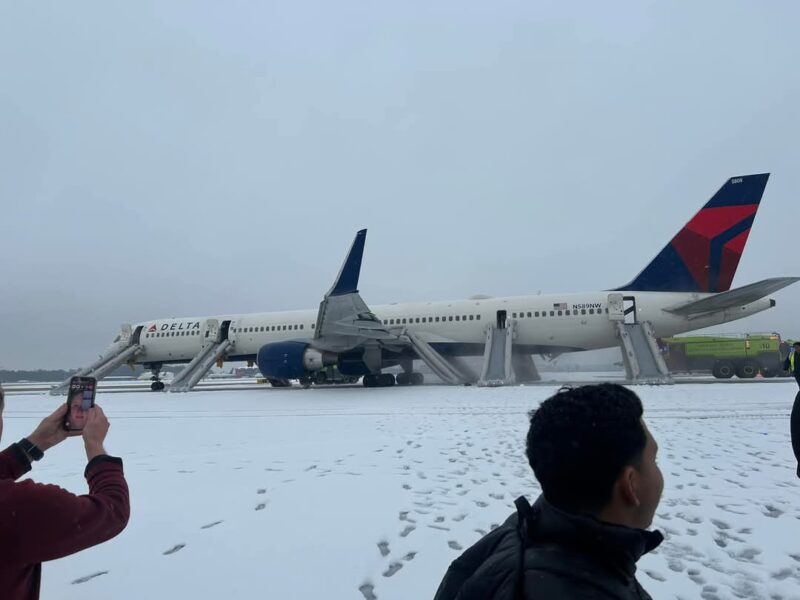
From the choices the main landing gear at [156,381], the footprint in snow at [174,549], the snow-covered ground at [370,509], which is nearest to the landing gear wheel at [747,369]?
the snow-covered ground at [370,509]

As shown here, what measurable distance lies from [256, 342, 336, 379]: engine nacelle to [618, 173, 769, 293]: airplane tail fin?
11.8 metres

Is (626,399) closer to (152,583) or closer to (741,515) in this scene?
(152,583)

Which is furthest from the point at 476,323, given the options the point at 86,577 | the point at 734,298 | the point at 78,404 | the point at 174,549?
the point at 78,404

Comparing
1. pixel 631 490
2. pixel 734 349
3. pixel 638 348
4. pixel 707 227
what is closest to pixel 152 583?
pixel 631 490

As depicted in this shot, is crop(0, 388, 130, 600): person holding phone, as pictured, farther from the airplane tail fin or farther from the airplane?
the airplane tail fin

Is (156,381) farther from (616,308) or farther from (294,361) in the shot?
(616,308)

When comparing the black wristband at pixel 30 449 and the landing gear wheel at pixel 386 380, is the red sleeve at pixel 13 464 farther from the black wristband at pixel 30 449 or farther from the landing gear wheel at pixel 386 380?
the landing gear wheel at pixel 386 380

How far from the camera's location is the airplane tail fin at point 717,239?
57.4 feet

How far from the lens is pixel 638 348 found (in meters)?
17.3

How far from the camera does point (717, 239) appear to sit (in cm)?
1773

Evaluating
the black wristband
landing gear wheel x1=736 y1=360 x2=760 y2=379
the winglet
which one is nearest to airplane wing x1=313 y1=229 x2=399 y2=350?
the winglet

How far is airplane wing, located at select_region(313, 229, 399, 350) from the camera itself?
56.7 ft

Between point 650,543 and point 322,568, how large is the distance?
7.30ft

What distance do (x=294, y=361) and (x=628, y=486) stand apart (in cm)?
1745
